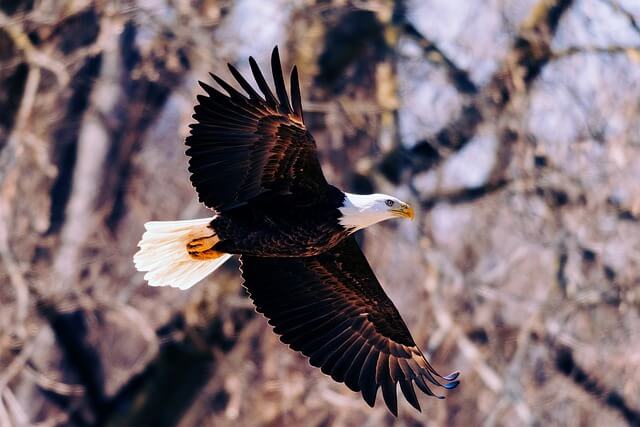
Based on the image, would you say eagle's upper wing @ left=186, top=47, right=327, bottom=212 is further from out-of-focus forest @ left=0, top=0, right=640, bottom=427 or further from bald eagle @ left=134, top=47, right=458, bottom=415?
out-of-focus forest @ left=0, top=0, right=640, bottom=427

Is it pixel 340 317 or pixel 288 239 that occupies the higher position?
pixel 288 239

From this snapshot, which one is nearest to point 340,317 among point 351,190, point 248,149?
point 248,149

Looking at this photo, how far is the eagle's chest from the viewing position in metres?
6.56

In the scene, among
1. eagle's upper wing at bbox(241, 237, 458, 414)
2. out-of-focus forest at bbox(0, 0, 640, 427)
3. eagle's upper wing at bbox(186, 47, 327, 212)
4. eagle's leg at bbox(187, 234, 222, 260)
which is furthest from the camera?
out-of-focus forest at bbox(0, 0, 640, 427)

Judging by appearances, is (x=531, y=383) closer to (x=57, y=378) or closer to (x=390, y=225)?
(x=390, y=225)

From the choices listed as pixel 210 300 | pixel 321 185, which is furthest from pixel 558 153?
pixel 321 185

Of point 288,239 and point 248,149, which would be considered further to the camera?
point 288,239

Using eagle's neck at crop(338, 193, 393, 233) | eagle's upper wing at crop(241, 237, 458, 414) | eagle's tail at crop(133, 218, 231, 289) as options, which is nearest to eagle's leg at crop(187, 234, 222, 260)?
eagle's tail at crop(133, 218, 231, 289)

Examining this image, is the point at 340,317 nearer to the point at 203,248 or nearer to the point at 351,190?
the point at 203,248

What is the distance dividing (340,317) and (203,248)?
0.91m

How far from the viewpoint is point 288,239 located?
6590mm

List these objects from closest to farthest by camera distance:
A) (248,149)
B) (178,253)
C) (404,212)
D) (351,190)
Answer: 1. (248,149)
2. (404,212)
3. (178,253)
4. (351,190)

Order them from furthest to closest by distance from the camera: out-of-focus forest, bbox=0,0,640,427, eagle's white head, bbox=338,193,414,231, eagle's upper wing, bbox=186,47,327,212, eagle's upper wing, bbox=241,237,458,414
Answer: out-of-focus forest, bbox=0,0,640,427, eagle's upper wing, bbox=241,237,458,414, eagle's white head, bbox=338,193,414,231, eagle's upper wing, bbox=186,47,327,212

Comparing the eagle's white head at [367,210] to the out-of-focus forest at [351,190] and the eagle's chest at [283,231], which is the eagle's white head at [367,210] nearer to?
the eagle's chest at [283,231]
